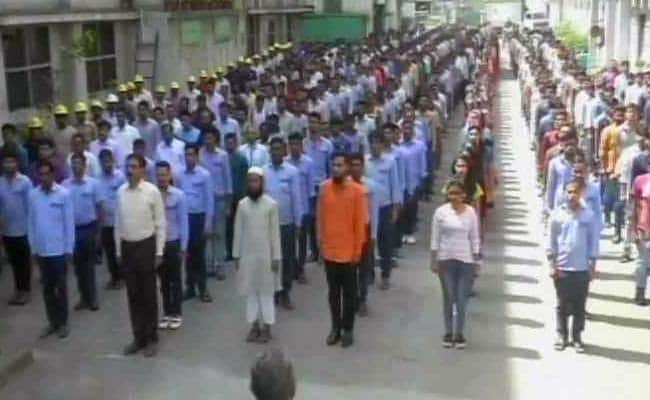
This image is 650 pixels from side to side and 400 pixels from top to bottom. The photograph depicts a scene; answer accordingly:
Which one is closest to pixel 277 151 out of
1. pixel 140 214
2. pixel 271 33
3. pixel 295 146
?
pixel 295 146

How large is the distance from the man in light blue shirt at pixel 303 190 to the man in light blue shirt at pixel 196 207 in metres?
0.85

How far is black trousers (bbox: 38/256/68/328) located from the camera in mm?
8992

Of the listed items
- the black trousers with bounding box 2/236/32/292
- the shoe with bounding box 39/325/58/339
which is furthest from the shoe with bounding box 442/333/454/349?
the black trousers with bounding box 2/236/32/292

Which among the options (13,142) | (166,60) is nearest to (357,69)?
(166,60)

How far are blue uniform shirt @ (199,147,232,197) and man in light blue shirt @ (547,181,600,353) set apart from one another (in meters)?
3.70

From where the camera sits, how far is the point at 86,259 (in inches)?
384

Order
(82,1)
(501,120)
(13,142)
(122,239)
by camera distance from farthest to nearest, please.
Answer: (501,120)
(82,1)
(13,142)
(122,239)

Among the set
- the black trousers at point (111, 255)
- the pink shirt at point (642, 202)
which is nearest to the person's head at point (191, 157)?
the black trousers at point (111, 255)

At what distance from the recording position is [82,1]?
19.2 metres

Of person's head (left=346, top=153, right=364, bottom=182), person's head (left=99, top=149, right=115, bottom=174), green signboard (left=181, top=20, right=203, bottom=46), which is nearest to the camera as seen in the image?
person's head (left=346, top=153, right=364, bottom=182)

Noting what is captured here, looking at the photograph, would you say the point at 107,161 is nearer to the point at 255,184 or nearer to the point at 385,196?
the point at 255,184

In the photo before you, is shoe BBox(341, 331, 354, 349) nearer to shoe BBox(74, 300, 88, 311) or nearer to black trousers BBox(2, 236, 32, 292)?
shoe BBox(74, 300, 88, 311)

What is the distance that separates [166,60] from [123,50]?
986 mm

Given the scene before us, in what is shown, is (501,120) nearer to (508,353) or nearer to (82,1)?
(82,1)
